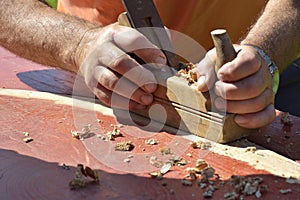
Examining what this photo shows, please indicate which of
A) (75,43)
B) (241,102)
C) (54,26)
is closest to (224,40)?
(241,102)

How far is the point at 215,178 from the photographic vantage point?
5.13 ft

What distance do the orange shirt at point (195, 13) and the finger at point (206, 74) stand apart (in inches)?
38.3

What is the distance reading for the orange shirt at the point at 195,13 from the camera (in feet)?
8.98

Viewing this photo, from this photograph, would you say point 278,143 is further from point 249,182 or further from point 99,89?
point 99,89

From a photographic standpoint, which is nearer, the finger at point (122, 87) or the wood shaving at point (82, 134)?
the wood shaving at point (82, 134)

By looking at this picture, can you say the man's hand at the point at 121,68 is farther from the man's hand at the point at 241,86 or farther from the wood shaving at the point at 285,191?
the wood shaving at the point at 285,191

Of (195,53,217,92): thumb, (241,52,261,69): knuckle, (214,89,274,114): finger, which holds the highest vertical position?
(241,52,261,69): knuckle

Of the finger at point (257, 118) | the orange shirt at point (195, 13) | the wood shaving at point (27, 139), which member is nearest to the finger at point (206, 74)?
the finger at point (257, 118)

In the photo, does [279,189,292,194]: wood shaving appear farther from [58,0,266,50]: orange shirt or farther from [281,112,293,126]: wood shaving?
[58,0,266,50]: orange shirt

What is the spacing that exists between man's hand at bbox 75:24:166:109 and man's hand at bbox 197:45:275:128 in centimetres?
19

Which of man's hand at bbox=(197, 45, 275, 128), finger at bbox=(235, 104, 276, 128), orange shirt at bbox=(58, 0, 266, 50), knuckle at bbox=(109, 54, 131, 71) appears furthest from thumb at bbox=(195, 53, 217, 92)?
orange shirt at bbox=(58, 0, 266, 50)

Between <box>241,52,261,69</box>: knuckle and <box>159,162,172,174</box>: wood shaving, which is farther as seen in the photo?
<box>241,52,261,69</box>: knuckle

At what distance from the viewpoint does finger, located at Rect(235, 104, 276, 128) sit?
178cm

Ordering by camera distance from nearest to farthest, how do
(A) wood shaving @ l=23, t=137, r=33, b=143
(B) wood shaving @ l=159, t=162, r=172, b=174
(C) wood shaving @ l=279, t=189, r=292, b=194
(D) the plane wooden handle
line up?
(C) wood shaving @ l=279, t=189, r=292, b=194
(B) wood shaving @ l=159, t=162, r=172, b=174
(D) the plane wooden handle
(A) wood shaving @ l=23, t=137, r=33, b=143
